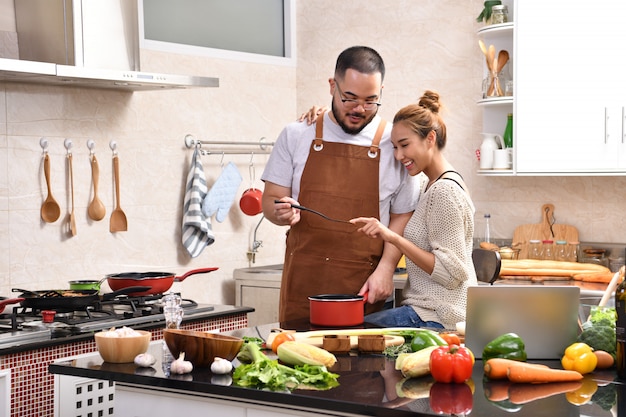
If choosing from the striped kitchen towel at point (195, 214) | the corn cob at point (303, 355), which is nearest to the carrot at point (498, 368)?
the corn cob at point (303, 355)

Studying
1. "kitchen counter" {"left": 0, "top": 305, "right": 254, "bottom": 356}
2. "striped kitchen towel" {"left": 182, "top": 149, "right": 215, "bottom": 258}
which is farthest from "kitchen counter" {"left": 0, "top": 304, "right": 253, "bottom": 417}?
"striped kitchen towel" {"left": 182, "top": 149, "right": 215, "bottom": 258}

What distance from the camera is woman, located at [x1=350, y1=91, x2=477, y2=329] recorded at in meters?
2.92

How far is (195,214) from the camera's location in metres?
4.72

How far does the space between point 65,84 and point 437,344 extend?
2.49 m

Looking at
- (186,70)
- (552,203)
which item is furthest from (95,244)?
(552,203)

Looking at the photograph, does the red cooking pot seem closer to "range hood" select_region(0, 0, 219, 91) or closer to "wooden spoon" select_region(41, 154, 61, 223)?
"range hood" select_region(0, 0, 219, 91)

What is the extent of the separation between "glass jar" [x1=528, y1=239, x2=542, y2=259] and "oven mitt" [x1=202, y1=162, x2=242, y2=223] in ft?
5.17

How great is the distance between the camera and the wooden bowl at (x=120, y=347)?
2.32m

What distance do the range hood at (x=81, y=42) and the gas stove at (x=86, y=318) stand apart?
37.1 inches

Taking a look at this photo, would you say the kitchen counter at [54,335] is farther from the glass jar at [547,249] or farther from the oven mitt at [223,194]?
the glass jar at [547,249]

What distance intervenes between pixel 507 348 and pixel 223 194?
2.86 m

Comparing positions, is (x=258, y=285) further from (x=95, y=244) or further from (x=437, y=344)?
(x=437, y=344)

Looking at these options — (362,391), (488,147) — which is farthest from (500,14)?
(362,391)

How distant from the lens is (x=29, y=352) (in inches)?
120
